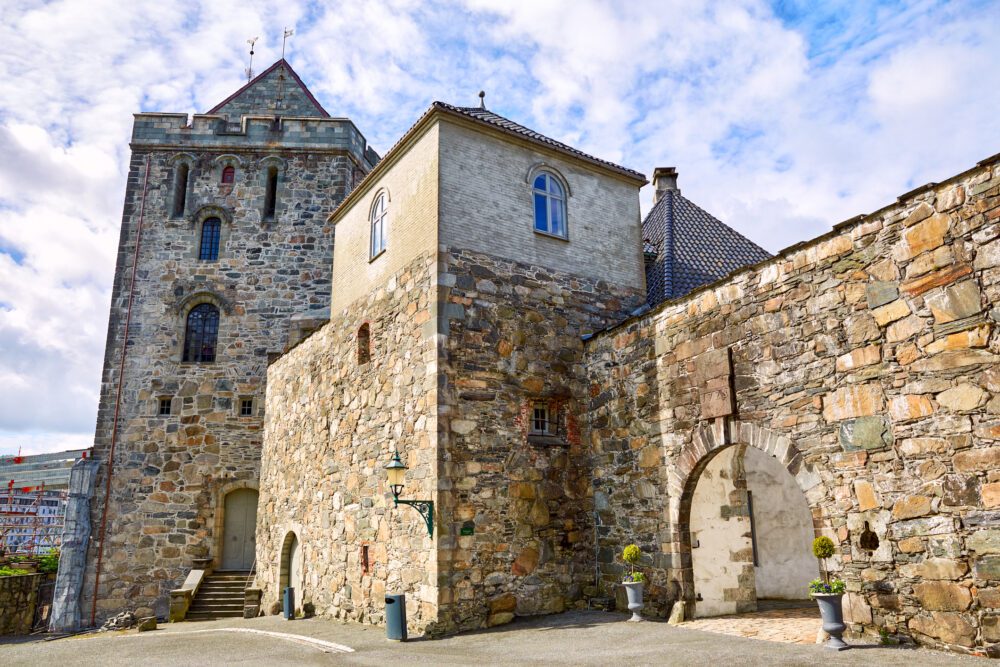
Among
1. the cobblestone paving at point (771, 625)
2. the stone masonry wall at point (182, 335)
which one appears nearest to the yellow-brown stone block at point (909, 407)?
the cobblestone paving at point (771, 625)

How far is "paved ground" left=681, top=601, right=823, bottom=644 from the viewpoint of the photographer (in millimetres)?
7595

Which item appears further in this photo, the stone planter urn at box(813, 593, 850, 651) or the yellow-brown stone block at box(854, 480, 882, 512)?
the yellow-brown stone block at box(854, 480, 882, 512)

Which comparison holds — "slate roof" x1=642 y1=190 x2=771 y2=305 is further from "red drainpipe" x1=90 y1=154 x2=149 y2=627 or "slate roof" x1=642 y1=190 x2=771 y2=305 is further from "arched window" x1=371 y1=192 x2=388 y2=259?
"red drainpipe" x1=90 y1=154 x2=149 y2=627

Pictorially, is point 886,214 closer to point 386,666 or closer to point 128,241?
point 386,666

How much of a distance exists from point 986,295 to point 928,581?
264cm

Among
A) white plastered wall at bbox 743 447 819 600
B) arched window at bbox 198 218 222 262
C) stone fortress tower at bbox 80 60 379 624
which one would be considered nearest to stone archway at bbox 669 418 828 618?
white plastered wall at bbox 743 447 819 600

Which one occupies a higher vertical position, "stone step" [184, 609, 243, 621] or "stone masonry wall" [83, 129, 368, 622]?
"stone masonry wall" [83, 129, 368, 622]

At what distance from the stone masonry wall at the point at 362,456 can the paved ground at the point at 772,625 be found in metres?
3.53

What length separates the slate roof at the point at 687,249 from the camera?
12.7m

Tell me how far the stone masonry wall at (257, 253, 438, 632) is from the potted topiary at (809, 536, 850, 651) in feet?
15.1

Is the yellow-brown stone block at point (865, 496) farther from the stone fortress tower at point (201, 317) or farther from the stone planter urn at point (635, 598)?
the stone fortress tower at point (201, 317)

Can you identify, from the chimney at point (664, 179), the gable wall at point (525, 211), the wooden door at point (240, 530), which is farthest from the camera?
the wooden door at point (240, 530)

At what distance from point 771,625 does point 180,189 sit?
19002mm

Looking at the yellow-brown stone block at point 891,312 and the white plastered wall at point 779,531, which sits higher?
the yellow-brown stone block at point 891,312
